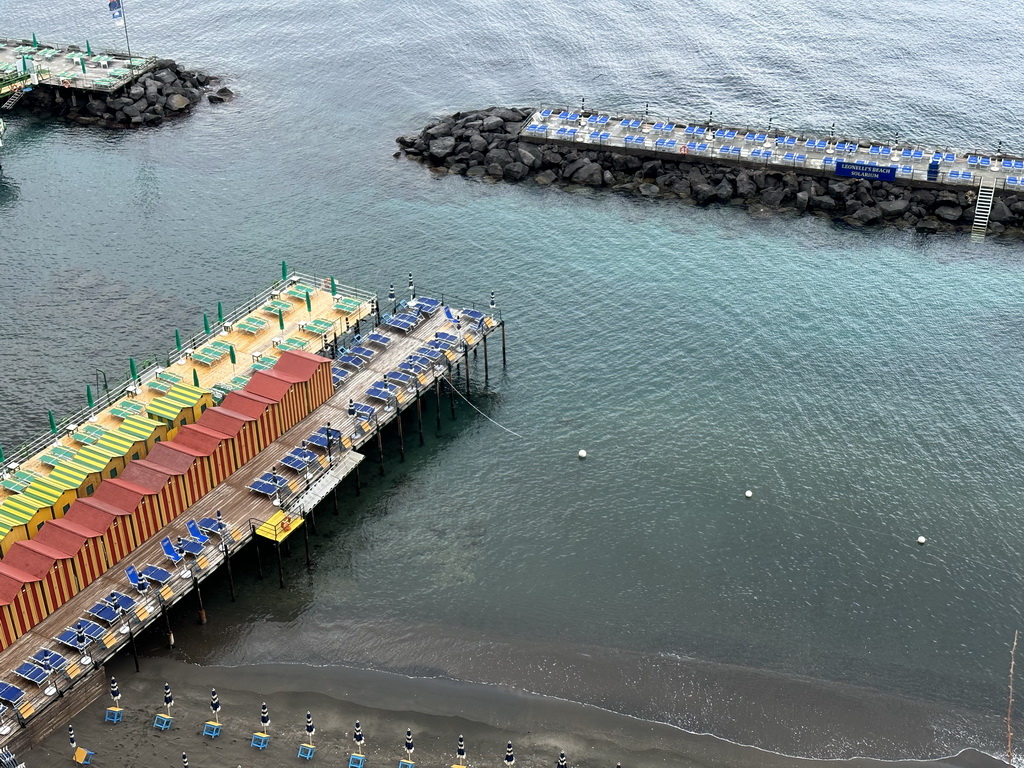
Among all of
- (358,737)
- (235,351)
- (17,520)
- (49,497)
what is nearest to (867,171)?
(235,351)

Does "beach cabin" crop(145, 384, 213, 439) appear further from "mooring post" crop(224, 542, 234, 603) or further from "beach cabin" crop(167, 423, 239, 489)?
"mooring post" crop(224, 542, 234, 603)

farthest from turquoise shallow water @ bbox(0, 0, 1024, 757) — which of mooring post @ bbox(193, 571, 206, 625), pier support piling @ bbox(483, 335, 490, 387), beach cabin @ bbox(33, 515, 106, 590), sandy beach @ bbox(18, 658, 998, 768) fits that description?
beach cabin @ bbox(33, 515, 106, 590)

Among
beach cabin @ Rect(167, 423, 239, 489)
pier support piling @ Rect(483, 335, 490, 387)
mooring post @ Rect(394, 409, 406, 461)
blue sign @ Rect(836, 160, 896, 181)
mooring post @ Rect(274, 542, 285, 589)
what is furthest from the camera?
blue sign @ Rect(836, 160, 896, 181)

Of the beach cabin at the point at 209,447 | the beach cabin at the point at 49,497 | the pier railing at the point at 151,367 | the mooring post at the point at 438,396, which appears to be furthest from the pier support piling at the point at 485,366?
the beach cabin at the point at 49,497

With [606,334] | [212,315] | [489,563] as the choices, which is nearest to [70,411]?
[212,315]

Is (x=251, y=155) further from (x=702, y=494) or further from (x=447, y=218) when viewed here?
(x=702, y=494)

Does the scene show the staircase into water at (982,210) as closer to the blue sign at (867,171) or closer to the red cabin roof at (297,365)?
the blue sign at (867,171)
